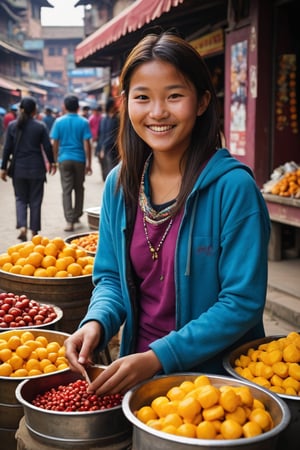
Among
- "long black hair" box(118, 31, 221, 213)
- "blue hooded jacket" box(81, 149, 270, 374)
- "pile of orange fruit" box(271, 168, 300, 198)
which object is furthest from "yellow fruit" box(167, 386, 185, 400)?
"pile of orange fruit" box(271, 168, 300, 198)

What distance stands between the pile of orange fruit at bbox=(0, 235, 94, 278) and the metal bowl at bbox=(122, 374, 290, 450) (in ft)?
7.34

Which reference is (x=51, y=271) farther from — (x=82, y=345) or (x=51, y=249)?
(x=82, y=345)

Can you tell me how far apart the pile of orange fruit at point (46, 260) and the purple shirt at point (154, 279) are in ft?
6.14

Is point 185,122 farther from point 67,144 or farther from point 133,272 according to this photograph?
point 67,144

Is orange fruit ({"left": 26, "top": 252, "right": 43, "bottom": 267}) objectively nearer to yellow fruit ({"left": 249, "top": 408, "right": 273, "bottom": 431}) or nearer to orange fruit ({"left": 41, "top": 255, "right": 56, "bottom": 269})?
orange fruit ({"left": 41, "top": 255, "right": 56, "bottom": 269})

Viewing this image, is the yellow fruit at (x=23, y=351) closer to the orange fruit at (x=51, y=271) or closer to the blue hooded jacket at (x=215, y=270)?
the blue hooded jacket at (x=215, y=270)

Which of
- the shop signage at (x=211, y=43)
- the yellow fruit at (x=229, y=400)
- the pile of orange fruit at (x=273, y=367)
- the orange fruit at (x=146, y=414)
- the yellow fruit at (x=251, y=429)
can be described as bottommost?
the pile of orange fruit at (x=273, y=367)

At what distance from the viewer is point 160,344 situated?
1.97 meters

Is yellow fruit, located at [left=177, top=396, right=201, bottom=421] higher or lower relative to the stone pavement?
higher

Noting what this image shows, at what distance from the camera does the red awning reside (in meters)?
7.29

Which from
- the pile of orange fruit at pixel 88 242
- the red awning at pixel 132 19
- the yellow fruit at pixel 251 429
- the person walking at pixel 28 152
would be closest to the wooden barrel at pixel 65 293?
the pile of orange fruit at pixel 88 242

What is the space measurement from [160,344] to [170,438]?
1.43ft

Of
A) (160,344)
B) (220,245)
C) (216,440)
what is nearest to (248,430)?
(216,440)

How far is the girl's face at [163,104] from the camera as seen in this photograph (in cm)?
210
